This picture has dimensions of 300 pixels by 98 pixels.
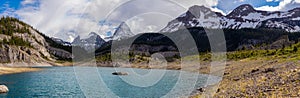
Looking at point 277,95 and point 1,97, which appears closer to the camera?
point 277,95

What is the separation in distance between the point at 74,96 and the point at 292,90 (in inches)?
1505

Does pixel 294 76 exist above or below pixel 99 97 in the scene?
above

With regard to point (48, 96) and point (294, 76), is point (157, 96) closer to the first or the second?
point (48, 96)

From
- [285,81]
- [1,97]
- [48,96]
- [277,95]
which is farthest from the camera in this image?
[48,96]

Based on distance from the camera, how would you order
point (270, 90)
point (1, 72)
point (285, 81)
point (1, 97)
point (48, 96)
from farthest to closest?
1. point (1, 72)
2. point (48, 96)
3. point (1, 97)
4. point (285, 81)
5. point (270, 90)

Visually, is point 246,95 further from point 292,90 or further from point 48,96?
point 48,96

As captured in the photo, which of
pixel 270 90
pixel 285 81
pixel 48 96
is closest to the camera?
pixel 270 90

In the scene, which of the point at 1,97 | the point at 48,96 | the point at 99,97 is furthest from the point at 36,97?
the point at 99,97

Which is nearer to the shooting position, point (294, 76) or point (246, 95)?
point (246, 95)

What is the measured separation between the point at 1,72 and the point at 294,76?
12384 cm

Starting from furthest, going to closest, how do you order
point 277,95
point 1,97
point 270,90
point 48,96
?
point 48,96 → point 1,97 → point 270,90 → point 277,95

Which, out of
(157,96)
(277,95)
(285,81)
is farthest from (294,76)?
(157,96)

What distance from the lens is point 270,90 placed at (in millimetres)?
32469

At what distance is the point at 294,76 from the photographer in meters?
Result: 37.7
